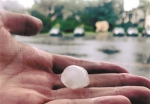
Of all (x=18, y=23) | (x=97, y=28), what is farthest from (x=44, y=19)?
(x=18, y=23)

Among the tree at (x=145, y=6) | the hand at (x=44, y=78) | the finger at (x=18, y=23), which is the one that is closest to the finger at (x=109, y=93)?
the hand at (x=44, y=78)

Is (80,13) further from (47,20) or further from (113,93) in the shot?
(113,93)

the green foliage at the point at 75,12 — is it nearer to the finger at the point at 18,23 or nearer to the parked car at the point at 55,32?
the parked car at the point at 55,32

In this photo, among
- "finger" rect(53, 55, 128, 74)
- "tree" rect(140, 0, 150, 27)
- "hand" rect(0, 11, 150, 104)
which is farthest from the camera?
"tree" rect(140, 0, 150, 27)

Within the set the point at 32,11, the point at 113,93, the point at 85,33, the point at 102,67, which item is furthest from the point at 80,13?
the point at 113,93

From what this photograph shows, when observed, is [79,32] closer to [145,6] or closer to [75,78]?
[145,6]

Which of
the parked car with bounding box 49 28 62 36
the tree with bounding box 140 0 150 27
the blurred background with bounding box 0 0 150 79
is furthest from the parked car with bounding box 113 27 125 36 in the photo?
the parked car with bounding box 49 28 62 36

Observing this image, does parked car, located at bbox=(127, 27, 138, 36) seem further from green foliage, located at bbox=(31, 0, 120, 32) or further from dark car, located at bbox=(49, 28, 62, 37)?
dark car, located at bbox=(49, 28, 62, 37)
